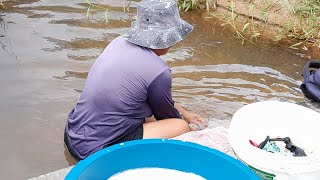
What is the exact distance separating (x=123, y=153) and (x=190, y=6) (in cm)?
399

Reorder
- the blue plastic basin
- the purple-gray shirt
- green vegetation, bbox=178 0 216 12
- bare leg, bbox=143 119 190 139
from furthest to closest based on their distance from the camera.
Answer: green vegetation, bbox=178 0 216 12 < bare leg, bbox=143 119 190 139 < the purple-gray shirt < the blue plastic basin

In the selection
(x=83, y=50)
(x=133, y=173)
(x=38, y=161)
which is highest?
(x=133, y=173)

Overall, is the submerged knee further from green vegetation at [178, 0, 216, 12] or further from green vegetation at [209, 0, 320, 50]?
green vegetation at [178, 0, 216, 12]

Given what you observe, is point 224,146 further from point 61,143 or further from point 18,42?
point 18,42

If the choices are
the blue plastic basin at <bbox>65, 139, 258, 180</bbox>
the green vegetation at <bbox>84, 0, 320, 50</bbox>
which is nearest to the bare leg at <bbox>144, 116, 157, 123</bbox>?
the blue plastic basin at <bbox>65, 139, 258, 180</bbox>

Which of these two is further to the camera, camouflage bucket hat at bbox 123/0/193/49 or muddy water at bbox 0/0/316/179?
muddy water at bbox 0/0/316/179

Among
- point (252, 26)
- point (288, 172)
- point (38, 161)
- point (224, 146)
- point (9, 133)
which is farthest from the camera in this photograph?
point (252, 26)

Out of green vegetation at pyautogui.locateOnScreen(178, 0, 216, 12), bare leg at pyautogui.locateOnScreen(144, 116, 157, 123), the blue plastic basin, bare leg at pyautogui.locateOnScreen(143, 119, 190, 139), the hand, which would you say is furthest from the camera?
green vegetation at pyautogui.locateOnScreen(178, 0, 216, 12)

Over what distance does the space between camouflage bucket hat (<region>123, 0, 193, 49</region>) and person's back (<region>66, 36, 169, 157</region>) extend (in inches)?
2.2

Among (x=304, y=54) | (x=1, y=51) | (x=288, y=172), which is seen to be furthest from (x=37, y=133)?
(x=304, y=54)

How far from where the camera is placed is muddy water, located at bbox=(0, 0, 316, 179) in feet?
10.8

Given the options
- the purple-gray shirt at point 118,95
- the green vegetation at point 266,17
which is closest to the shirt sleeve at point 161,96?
the purple-gray shirt at point 118,95

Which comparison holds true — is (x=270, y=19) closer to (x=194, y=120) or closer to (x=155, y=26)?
(x=194, y=120)

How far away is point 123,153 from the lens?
6.10ft
